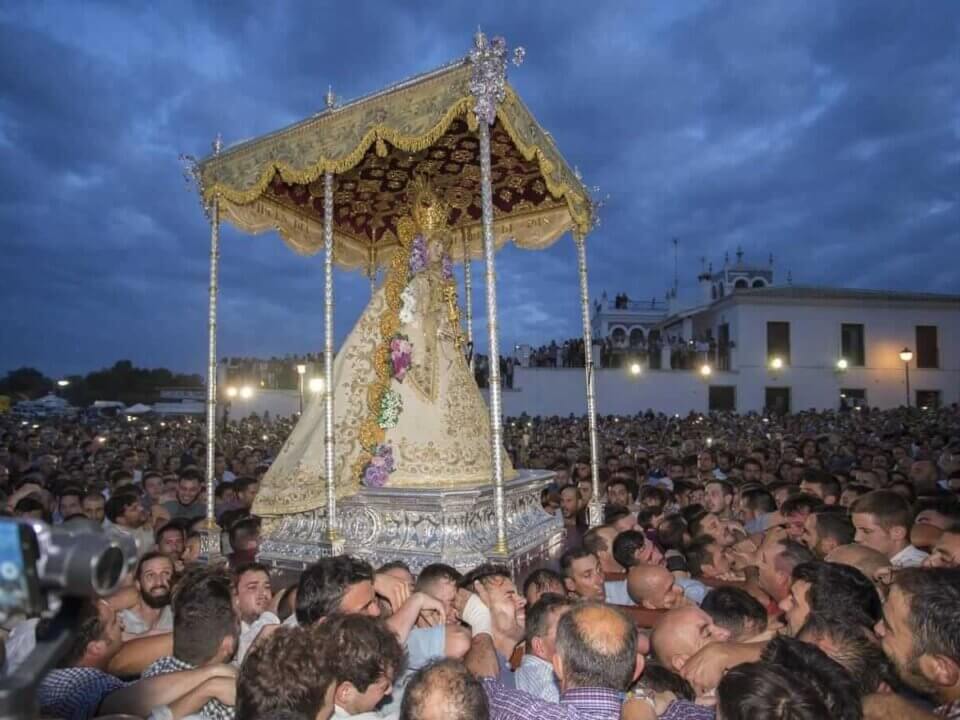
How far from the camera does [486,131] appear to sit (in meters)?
6.15

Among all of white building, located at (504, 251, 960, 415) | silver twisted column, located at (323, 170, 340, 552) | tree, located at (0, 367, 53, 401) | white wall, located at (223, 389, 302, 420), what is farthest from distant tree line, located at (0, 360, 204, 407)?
silver twisted column, located at (323, 170, 340, 552)

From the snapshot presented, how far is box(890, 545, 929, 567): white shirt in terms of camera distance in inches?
170

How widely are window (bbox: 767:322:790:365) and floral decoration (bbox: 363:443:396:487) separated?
1141 inches

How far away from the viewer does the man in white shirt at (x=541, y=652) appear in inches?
118

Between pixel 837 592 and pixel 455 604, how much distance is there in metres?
2.08

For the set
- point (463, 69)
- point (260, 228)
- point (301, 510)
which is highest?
point (463, 69)

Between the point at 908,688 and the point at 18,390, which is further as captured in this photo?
the point at 18,390

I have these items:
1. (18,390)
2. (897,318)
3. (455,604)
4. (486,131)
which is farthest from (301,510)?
(18,390)

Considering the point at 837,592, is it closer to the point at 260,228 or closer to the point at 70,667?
the point at 70,667

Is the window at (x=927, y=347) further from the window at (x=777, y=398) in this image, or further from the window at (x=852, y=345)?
the window at (x=777, y=398)

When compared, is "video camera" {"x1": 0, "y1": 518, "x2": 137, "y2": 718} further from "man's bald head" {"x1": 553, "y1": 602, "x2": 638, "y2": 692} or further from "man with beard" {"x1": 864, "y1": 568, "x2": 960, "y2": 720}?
"man with beard" {"x1": 864, "y1": 568, "x2": 960, "y2": 720}

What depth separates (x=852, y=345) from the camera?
1275 inches

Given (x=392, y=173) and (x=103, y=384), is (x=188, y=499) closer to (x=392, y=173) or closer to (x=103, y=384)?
(x=392, y=173)

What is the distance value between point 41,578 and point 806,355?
35325mm
